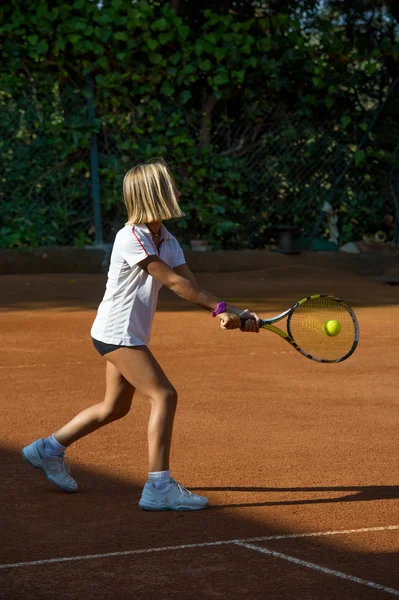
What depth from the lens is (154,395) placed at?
4910 mm

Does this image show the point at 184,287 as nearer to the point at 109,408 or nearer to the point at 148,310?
the point at 148,310

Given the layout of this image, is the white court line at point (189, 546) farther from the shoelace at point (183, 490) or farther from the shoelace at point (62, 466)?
the shoelace at point (62, 466)

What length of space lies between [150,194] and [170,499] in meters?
1.33

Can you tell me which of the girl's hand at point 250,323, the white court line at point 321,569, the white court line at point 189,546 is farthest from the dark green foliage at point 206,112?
the white court line at point 321,569

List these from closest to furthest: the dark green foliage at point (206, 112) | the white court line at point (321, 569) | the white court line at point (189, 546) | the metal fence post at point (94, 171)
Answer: the white court line at point (321, 569) → the white court line at point (189, 546) → the dark green foliage at point (206, 112) → the metal fence post at point (94, 171)

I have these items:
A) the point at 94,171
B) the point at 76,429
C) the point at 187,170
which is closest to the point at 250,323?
the point at 76,429

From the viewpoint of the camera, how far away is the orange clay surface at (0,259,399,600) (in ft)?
12.8

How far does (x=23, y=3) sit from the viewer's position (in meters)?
15.2

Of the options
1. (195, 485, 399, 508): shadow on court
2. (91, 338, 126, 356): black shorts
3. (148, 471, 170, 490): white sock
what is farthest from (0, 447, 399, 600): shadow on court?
(91, 338, 126, 356): black shorts

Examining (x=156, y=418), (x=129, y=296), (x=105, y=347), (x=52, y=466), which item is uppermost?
(x=129, y=296)

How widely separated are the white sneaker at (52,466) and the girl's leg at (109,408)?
9cm

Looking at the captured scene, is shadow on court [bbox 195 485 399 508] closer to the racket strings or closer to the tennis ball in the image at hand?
the racket strings

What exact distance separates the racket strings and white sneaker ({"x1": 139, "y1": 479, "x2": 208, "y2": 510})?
1001 millimetres

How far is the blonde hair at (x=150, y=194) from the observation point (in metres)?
4.86
